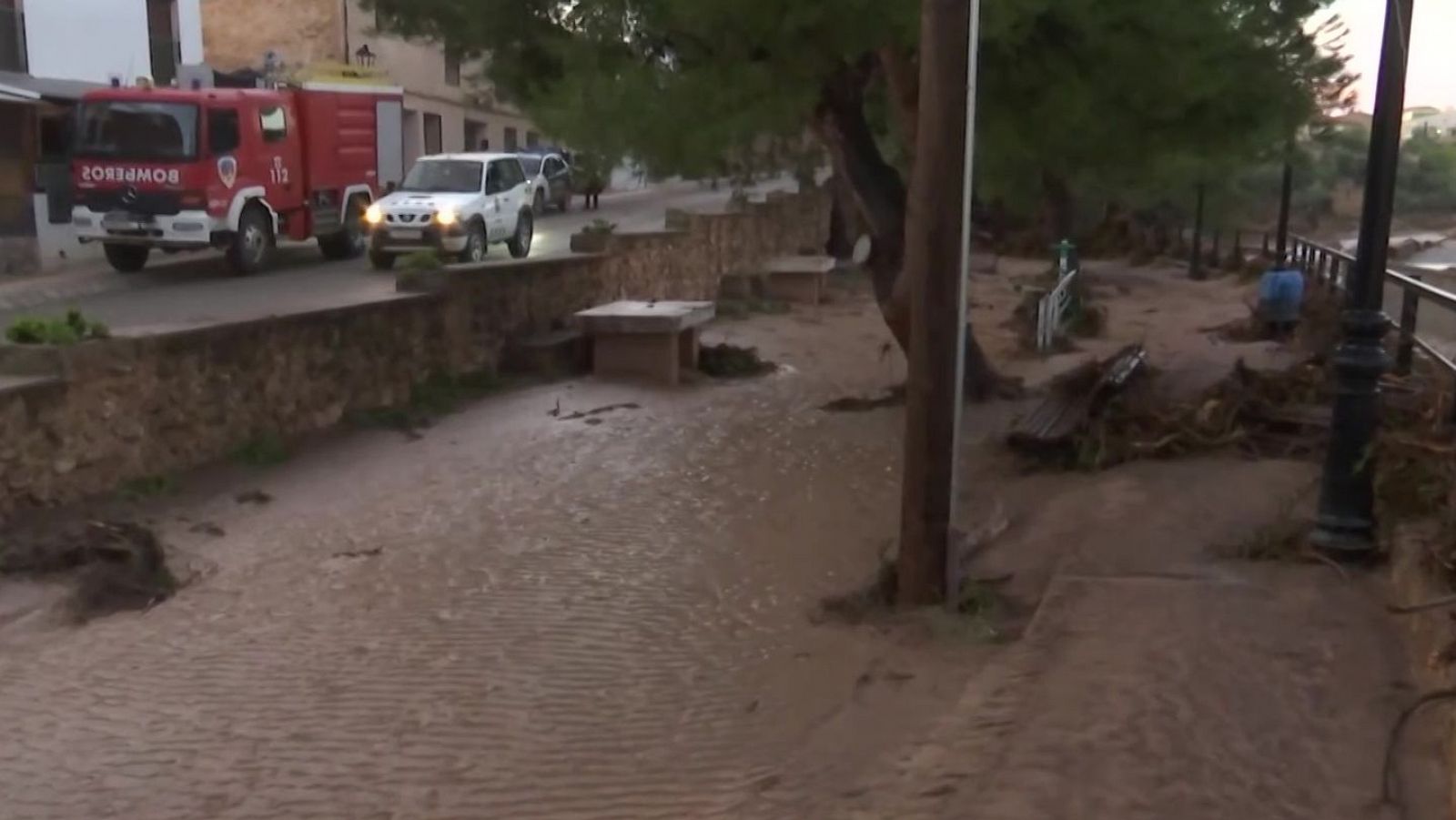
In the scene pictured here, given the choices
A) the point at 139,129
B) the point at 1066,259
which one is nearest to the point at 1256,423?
the point at 1066,259

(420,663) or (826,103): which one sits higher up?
(826,103)

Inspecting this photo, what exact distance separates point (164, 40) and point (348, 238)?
6.65 meters

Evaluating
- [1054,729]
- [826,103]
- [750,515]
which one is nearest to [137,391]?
[750,515]

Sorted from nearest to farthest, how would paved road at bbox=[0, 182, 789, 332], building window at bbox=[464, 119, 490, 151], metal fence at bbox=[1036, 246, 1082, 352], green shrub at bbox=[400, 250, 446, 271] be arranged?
green shrub at bbox=[400, 250, 446, 271] < paved road at bbox=[0, 182, 789, 332] < metal fence at bbox=[1036, 246, 1082, 352] < building window at bbox=[464, 119, 490, 151]

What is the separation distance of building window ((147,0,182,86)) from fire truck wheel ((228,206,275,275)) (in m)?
7.29

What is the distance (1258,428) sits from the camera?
989 cm

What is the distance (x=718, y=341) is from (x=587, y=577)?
10994 mm

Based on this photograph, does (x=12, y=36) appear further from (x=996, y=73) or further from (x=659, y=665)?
(x=659, y=665)

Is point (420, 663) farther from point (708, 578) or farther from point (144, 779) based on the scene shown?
point (708, 578)

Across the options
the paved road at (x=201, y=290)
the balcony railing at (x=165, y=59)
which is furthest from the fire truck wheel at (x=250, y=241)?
the balcony railing at (x=165, y=59)

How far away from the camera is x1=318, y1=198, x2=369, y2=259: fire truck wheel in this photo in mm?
24219

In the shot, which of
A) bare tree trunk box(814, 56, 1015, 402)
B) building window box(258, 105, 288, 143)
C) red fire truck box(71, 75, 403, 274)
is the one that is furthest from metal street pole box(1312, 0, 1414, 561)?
building window box(258, 105, 288, 143)

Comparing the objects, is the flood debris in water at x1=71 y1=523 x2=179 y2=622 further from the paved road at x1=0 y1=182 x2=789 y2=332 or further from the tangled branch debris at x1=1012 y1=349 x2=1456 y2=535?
the tangled branch debris at x1=1012 y1=349 x2=1456 y2=535

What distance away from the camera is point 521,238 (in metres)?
25.1
